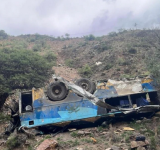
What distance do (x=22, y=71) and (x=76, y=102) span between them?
10.3 meters

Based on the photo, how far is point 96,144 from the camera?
627 centimetres

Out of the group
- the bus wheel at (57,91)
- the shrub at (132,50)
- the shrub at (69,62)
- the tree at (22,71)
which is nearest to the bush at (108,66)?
the shrub at (132,50)

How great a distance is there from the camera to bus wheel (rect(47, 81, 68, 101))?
8.12 meters

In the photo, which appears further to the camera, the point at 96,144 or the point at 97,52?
the point at 97,52

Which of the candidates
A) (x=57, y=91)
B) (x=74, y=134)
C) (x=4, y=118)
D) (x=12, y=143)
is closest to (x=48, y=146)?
(x=12, y=143)

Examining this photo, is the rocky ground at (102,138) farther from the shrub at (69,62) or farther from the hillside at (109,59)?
the shrub at (69,62)

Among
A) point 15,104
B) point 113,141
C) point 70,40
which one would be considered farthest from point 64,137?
point 70,40

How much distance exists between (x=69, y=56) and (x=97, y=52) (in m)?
4.44

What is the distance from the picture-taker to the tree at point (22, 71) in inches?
619

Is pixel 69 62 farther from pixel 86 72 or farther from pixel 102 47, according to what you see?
pixel 86 72

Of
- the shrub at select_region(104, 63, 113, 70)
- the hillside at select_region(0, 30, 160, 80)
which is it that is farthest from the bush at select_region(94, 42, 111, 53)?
the shrub at select_region(104, 63, 113, 70)

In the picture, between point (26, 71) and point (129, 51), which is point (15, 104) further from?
point (129, 51)

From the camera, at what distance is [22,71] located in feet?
56.0

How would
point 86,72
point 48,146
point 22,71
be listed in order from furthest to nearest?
point 86,72, point 22,71, point 48,146
